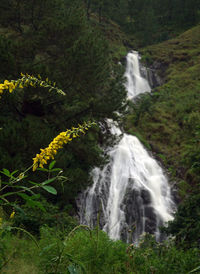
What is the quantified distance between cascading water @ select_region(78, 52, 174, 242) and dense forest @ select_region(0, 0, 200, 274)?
1.04 m

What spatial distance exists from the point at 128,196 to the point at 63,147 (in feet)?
21.1

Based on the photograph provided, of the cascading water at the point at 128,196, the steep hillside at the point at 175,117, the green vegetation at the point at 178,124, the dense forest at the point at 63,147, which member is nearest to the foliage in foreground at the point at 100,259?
the dense forest at the point at 63,147

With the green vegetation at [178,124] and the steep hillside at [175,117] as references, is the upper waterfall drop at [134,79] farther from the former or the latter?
Result: the green vegetation at [178,124]

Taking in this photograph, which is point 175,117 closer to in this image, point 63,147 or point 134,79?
point 134,79

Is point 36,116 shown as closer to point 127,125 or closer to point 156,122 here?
point 127,125

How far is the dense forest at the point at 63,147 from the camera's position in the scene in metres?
2.52

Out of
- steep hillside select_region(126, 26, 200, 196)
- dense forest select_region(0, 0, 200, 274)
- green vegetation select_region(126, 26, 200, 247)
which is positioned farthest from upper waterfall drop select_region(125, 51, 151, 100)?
dense forest select_region(0, 0, 200, 274)

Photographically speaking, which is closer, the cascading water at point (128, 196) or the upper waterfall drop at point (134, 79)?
the cascading water at point (128, 196)

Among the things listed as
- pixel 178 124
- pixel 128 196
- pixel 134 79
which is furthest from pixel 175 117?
pixel 128 196

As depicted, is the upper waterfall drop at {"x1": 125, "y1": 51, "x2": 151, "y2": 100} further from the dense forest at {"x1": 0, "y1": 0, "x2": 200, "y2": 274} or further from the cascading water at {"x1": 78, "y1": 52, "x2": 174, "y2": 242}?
the cascading water at {"x1": 78, "y1": 52, "x2": 174, "y2": 242}

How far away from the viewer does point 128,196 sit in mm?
11891

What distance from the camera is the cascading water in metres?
10.8

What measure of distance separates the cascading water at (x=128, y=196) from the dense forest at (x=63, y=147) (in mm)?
1041

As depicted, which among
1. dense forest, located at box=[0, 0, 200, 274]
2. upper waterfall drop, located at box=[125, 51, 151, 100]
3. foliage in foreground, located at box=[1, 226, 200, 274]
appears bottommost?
foliage in foreground, located at box=[1, 226, 200, 274]
